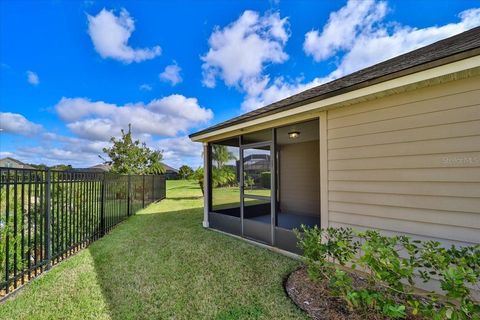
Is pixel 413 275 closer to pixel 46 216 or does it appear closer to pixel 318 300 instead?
pixel 318 300

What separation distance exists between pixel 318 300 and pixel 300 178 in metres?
5.14

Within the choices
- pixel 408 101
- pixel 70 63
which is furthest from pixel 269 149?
pixel 70 63

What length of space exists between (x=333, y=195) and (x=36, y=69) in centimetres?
1786

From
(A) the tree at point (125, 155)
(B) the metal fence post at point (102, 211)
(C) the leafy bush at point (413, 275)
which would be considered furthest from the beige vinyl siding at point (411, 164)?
(A) the tree at point (125, 155)

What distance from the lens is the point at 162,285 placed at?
10.4ft

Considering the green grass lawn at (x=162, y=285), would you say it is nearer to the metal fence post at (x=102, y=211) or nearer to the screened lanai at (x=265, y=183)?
the screened lanai at (x=265, y=183)

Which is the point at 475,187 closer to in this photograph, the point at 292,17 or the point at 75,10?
the point at 292,17

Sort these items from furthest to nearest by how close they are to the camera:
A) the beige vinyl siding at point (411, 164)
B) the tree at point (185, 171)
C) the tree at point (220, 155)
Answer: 1. the tree at point (185, 171)
2. the tree at point (220, 155)
3. the beige vinyl siding at point (411, 164)

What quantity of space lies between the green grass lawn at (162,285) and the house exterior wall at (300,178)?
314cm

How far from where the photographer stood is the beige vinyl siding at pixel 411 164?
2523 millimetres

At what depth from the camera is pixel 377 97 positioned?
3223mm

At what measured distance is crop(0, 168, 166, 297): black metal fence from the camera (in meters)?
2.90

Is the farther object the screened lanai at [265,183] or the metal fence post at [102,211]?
the metal fence post at [102,211]

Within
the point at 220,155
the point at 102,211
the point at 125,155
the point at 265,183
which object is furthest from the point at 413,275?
the point at 125,155
